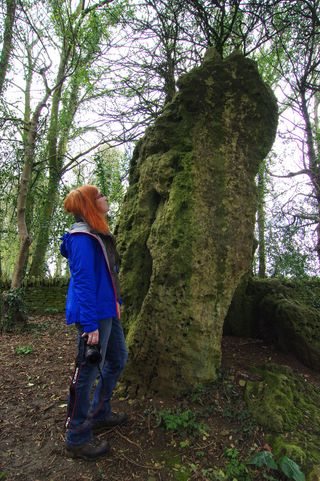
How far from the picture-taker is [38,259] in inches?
503

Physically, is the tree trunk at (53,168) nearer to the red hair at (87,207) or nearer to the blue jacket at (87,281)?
the red hair at (87,207)

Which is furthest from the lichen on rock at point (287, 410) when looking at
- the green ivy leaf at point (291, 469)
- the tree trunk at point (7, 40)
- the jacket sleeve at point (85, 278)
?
the tree trunk at point (7, 40)

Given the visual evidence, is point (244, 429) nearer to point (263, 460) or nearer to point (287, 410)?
point (263, 460)

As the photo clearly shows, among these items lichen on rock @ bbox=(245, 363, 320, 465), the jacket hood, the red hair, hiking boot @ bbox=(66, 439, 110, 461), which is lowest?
hiking boot @ bbox=(66, 439, 110, 461)

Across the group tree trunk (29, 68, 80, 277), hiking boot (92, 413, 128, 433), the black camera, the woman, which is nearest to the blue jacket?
the woman

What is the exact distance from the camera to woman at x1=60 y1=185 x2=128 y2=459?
8.67ft

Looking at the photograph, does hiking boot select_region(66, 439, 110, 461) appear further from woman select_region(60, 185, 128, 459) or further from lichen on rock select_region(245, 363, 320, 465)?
lichen on rock select_region(245, 363, 320, 465)

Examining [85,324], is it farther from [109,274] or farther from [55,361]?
[55,361]

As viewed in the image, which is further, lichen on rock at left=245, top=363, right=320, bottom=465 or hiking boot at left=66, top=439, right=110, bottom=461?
lichen on rock at left=245, top=363, right=320, bottom=465

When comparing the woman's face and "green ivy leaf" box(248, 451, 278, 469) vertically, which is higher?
the woman's face

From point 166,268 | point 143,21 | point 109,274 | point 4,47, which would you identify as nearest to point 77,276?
A: point 109,274

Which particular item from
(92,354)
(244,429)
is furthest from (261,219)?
(92,354)

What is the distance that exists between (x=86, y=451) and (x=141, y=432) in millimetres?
556

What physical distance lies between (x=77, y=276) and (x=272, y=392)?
2338mm
